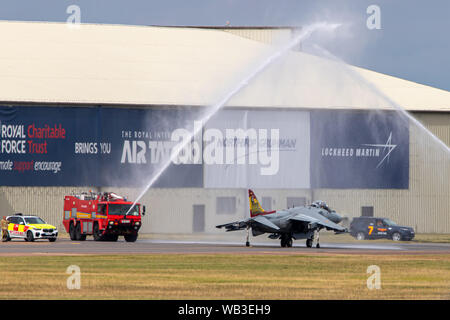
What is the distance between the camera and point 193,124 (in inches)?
3543

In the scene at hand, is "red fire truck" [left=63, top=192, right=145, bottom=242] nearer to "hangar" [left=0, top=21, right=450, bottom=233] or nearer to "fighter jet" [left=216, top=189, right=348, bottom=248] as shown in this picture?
"fighter jet" [left=216, top=189, right=348, bottom=248]

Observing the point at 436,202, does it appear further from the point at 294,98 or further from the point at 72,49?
the point at 72,49

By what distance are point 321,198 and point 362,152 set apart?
6304mm

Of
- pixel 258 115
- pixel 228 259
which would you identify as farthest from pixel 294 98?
pixel 228 259

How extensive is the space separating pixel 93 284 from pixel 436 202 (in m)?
67.6

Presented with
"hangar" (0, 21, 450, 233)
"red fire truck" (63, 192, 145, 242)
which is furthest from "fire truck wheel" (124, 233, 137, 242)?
"hangar" (0, 21, 450, 233)

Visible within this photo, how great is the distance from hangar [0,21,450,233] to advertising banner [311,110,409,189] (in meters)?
0.10

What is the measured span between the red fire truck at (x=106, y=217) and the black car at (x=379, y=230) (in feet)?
68.3

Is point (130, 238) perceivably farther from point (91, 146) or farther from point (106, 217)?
point (91, 146)

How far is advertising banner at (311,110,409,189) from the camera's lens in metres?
92.8

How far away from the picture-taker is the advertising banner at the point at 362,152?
305 feet

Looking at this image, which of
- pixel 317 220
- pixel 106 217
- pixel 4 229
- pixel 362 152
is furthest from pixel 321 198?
pixel 4 229

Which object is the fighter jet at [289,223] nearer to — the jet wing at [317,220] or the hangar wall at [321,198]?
the jet wing at [317,220]

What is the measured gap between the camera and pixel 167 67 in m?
95.4
